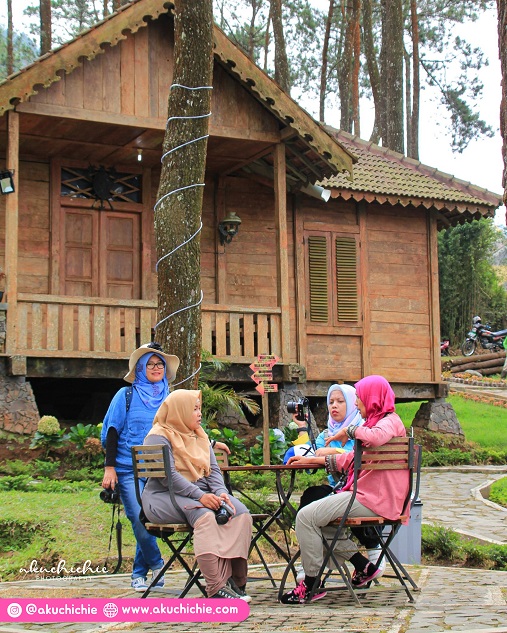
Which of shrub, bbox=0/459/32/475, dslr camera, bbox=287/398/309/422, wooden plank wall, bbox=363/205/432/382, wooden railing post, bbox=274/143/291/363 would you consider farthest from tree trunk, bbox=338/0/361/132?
dslr camera, bbox=287/398/309/422

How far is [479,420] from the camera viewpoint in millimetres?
20875

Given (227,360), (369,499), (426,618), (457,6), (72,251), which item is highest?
(457,6)

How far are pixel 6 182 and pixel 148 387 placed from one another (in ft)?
23.1

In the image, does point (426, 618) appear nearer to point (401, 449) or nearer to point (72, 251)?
point (401, 449)

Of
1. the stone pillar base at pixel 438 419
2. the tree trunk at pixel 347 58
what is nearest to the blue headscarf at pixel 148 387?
the stone pillar base at pixel 438 419

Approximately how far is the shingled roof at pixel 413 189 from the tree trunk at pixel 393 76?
6.05 m

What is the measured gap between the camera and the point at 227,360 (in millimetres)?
14664

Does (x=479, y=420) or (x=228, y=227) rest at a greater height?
(x=228, y=227)

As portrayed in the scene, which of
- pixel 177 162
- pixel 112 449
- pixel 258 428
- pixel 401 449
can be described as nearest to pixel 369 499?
pixel 401 449

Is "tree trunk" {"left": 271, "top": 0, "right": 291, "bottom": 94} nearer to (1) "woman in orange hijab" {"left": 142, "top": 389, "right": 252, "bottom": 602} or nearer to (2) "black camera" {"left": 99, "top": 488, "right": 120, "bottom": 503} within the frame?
(2) "black camera" {"left": 99, "top": 488, "right": 120, "bottom": 503}

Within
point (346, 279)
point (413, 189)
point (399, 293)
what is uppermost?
point (413, 189)

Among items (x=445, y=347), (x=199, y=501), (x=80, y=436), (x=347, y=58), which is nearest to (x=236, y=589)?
(x=199, y=501)

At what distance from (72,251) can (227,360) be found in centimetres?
317

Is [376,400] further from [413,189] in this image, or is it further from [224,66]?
[413,189]
